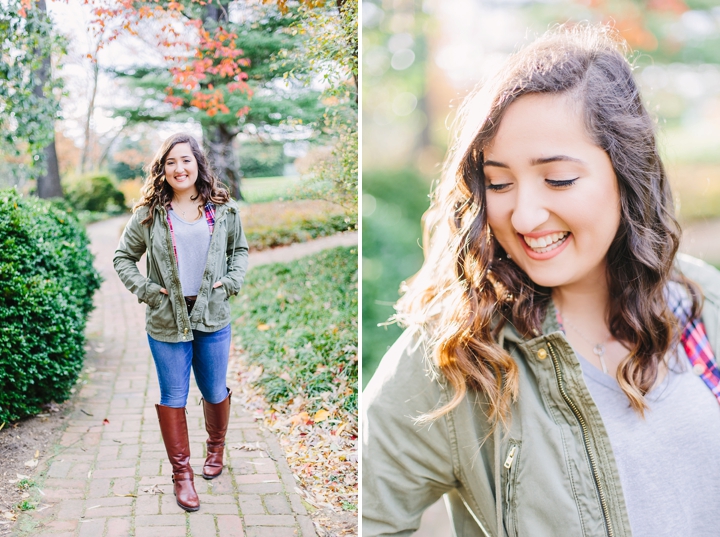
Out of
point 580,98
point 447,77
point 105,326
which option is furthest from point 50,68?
point 447,77

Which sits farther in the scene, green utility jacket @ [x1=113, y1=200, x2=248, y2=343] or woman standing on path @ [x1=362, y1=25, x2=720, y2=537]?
green utility jacket @ [x1=113, y1=200, x2=248, y2=343]

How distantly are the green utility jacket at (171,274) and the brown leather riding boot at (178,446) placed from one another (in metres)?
0.27

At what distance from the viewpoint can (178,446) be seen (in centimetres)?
209

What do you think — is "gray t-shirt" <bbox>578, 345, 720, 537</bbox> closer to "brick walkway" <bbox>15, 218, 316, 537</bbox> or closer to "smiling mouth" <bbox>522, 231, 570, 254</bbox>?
"smiling mouth" <bbox>522, 231, 570, 254</bbox>

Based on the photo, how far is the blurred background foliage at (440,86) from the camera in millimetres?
3459

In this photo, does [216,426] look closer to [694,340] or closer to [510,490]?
[510,490]

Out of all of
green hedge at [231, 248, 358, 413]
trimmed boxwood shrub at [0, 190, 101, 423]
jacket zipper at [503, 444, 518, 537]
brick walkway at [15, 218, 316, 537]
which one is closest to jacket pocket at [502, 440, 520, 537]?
jacket zipper at [503, 444, 518, 537]

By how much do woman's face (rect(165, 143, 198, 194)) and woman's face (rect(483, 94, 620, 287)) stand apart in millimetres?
1059

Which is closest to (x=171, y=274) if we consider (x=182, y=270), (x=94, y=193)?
(x=182, y=270)

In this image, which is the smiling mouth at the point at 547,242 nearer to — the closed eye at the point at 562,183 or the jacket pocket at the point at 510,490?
the closed eye at the point at 562,183

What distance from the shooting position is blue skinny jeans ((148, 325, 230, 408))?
209 cm

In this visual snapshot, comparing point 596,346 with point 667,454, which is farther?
point 596,346

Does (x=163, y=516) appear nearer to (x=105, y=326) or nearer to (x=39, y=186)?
(x=105, y=326)

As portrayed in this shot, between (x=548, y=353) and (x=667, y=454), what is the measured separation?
34 cm
